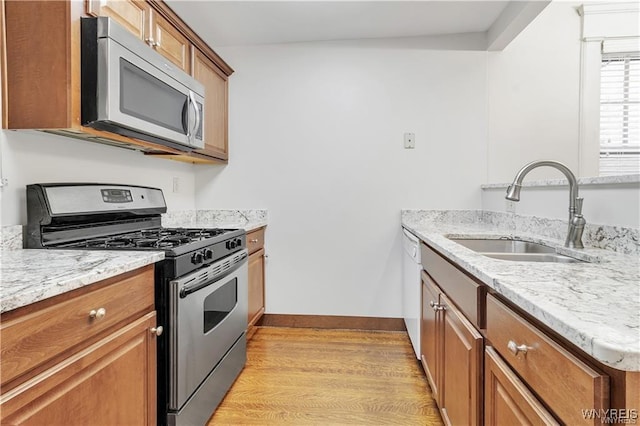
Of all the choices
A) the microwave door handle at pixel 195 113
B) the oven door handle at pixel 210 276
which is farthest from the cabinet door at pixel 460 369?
the microwave door handle at pixel 195 113

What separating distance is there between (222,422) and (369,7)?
2.56 metres

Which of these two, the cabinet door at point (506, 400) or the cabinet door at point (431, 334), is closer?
the cabinet door at point (506, 400)

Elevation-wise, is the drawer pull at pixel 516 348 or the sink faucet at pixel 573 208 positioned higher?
the sink faucet at pixel 573 208

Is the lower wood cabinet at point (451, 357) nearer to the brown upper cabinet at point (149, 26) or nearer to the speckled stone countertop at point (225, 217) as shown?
the speckled stone countertop at point (225, 217)

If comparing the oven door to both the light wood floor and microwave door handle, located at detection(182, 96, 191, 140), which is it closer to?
the light wood floor

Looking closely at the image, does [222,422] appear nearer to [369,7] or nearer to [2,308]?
[2,308]

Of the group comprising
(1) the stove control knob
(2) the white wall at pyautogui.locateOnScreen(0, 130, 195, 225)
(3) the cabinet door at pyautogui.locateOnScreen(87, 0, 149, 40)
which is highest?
(3) the cabinet door at pyautogui.locateOnScreen(87, 0, 149, 40)

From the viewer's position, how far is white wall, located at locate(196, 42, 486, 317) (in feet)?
8.98

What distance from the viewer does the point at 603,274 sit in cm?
93

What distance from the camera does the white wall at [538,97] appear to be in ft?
8.64

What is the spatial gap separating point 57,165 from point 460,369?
1843 mm

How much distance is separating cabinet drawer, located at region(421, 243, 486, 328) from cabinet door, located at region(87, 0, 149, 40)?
168cm

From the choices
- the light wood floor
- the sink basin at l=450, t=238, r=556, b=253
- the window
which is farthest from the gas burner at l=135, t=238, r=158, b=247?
the window

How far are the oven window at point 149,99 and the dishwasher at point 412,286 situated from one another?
59.4 inches
